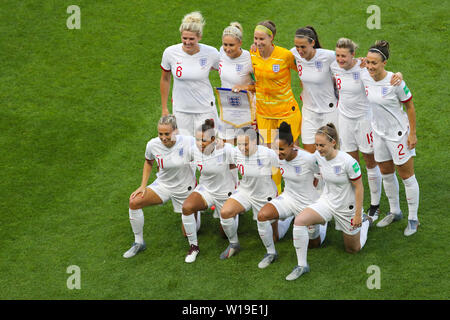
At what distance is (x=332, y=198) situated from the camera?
308 inches

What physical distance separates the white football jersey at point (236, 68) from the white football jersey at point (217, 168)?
3.31 ft

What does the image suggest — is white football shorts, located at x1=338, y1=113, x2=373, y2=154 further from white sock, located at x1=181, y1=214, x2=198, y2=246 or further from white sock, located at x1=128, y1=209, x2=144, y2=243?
white sock, located at x1=128, y1=209, x2=144, y2=243

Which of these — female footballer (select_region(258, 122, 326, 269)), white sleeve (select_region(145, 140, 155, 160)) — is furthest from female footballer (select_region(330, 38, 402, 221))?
white sleeve (select_region(145, 140, 155, 160))

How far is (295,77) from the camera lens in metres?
11.8

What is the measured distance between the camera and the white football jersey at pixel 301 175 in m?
7.84

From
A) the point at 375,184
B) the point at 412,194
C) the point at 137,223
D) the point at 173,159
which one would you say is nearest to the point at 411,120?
the point at 412,194

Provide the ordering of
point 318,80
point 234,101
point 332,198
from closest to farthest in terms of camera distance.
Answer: point 332,198 → point 318,80 → point 234,101

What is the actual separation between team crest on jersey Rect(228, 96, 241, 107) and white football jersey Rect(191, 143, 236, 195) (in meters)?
0.87

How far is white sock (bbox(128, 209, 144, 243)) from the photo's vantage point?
8312mm

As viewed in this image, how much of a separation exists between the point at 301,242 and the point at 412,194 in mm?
1562

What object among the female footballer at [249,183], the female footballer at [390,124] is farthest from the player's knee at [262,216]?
the female footballer at [390,124]

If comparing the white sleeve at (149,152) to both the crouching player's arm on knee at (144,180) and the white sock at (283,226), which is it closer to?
the crouching player's arm on knee at (144,180)

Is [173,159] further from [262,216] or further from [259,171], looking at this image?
[262,216]

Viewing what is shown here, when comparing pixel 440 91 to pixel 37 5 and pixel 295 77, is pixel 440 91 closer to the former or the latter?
pixel 295 77
